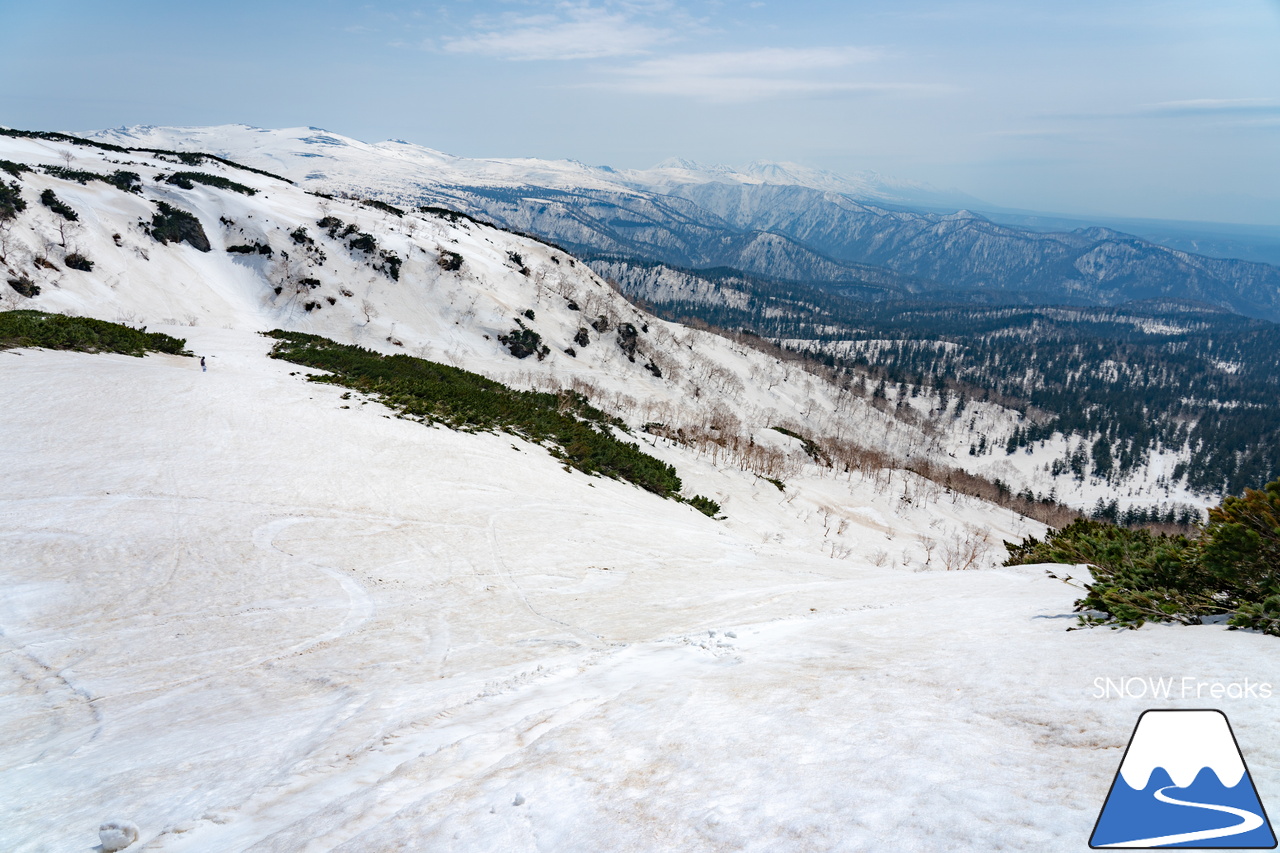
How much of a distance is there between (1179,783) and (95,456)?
1792cm

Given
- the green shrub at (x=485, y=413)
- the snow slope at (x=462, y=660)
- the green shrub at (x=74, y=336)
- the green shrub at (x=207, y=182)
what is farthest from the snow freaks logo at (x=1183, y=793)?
the green shrub at (x=207, y=182)

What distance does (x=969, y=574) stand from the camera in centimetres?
1043

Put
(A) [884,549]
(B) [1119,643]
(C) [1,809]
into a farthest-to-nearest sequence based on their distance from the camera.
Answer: (A) [884,549]
(B) [1119,643]
(C) [1,809]

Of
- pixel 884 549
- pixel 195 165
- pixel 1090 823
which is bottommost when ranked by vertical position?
pixel 884 549

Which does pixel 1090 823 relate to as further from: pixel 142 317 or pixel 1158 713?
pixel 142 317

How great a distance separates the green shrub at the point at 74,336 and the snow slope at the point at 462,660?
1195mm

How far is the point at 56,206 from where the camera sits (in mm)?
49438

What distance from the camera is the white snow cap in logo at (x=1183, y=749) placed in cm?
279

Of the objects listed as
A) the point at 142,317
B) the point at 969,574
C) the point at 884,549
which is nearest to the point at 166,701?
the point at 969,574

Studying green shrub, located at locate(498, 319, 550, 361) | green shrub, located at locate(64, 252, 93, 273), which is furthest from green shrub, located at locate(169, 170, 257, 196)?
green shrub, located at locate(498, 319, 550, 361)

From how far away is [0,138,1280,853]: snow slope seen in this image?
3.25 meters

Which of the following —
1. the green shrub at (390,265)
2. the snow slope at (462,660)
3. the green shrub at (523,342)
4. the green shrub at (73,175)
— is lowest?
the green shrub at (523,342)

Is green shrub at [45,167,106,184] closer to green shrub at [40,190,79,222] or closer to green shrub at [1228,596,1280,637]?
green shrub at [40,190,79,222]

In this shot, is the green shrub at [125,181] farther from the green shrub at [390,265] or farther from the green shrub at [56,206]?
the green shrub at [390,265]
